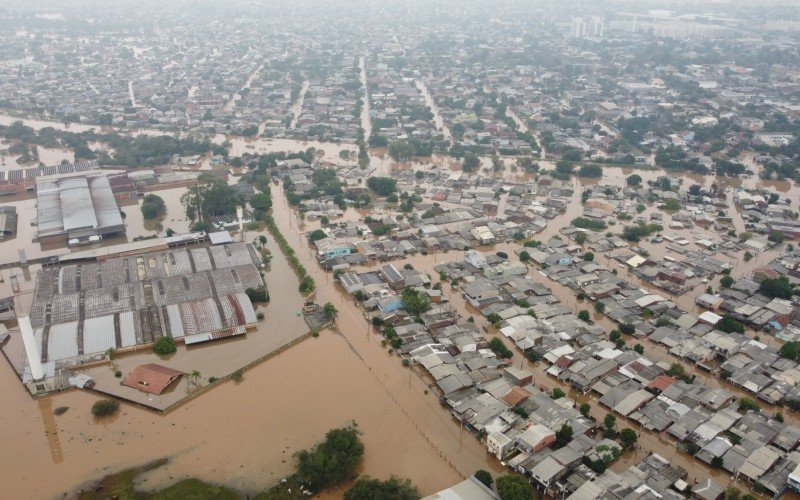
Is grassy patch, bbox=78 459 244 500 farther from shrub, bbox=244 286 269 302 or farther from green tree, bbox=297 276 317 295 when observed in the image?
green tree, bbox=297 276 317 295

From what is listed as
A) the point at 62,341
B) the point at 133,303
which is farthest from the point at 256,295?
the point at 62,341

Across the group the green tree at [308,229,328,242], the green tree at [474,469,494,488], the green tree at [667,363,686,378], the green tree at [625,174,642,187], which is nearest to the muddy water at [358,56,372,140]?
the green tree at [308,229,328,242]

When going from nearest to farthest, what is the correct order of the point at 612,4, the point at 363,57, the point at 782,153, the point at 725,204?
the point at 725,204, the point at 782,153, the point at 363,57, the point at 612,4

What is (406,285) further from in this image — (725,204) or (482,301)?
(725,204)

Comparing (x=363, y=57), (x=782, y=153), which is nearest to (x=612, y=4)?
(x=363, y=57)

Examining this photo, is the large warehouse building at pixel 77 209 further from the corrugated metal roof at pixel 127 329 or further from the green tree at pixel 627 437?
the green tree at pixel 627 437

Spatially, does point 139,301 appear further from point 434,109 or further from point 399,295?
point 434,109

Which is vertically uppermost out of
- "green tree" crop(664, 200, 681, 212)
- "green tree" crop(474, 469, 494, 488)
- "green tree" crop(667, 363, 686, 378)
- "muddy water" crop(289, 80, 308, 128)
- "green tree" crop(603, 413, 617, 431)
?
"muddy water" crop(289, 80, 308, 128)
